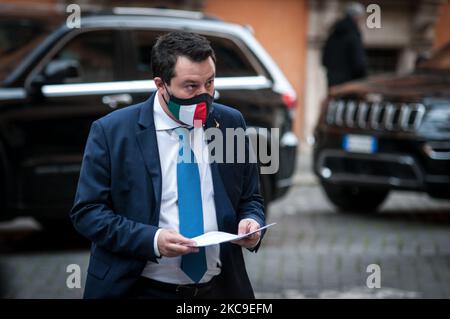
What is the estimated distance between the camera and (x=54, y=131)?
7879 mm

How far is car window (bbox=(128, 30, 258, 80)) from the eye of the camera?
8148 millimetres

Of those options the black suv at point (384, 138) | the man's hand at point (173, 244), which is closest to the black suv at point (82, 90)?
the black suv at point (384, 138)

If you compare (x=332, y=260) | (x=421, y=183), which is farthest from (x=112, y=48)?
(x=421, y=183)

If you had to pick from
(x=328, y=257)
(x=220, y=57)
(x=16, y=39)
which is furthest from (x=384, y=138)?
(x=16, y=39)

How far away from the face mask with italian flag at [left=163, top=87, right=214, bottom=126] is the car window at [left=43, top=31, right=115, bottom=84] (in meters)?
4.86

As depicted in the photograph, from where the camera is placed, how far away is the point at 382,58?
18641mm

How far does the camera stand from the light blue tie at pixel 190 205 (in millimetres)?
3354

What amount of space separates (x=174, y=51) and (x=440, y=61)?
7.55 meters

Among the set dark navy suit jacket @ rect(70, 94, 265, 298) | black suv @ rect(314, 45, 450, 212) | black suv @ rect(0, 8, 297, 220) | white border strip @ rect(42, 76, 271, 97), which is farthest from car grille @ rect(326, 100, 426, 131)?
dark navy suit jacket @ rect(70, 94, 265, 298)

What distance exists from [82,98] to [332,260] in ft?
6.97

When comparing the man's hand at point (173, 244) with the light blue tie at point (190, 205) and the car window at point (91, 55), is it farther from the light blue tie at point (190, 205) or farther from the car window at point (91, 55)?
the car window at point (91, 55)

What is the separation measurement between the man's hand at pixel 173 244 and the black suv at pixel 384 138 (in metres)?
6.10

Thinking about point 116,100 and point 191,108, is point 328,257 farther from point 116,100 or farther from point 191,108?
point 191,108

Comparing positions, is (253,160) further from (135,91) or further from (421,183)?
(421,183)
